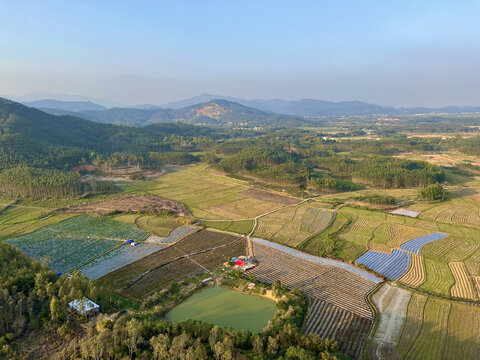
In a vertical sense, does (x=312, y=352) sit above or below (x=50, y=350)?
above

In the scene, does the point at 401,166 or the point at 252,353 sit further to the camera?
the point at 401,166

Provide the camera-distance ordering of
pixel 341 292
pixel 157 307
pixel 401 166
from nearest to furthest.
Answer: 1. pixel 157 307
2. pixel 341 292
3. pixel 401 166

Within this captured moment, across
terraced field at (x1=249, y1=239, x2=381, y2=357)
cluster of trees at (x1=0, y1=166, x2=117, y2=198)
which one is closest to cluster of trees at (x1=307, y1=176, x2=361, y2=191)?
terraced field at (x1=249, y1=239, x2=381, y2=357)

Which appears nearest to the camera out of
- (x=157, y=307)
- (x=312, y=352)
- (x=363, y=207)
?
(x=312, y=352)

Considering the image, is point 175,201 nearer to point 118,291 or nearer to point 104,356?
point 118,291

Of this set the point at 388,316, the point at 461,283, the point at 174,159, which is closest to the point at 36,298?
the point at 388,316

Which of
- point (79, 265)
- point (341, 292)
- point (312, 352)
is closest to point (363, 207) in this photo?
point (341, 292)

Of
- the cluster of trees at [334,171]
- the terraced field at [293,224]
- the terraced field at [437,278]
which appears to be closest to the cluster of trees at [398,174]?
the cluster of trees at [334,171]
